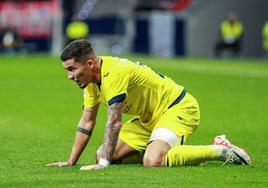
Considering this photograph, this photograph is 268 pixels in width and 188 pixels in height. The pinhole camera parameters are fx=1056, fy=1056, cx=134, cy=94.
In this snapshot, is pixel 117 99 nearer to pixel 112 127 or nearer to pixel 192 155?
pixel 112 127

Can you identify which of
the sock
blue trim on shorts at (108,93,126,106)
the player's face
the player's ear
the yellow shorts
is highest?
the player's ear

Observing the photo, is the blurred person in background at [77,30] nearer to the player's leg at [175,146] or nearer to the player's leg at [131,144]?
the player's leg at [131,144]

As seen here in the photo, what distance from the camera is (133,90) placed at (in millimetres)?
10898

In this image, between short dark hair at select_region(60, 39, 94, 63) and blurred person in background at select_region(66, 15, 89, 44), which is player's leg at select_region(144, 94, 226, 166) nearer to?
short dark hair at select_region(60, 39, 94, 63)

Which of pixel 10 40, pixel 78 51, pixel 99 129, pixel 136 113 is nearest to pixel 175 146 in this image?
pixel 136 113

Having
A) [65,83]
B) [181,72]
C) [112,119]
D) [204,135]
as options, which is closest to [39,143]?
[204,135]

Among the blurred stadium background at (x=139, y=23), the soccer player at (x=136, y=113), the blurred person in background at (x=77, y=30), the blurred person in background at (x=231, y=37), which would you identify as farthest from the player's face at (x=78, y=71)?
the blurred stadium background at (x=139, y=23)

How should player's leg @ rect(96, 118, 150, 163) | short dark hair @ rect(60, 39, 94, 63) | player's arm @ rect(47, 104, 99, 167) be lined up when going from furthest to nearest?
player's leg @ rect(96, 118, 150, 163) < player's arm @ rect(47, 104, 99, 167) < short dark hair @ rect(60, 39, 94, 63)

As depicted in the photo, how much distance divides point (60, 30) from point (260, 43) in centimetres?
1012

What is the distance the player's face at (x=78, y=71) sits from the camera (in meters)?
10.3

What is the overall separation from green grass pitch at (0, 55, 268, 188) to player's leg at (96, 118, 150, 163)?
0.68ft

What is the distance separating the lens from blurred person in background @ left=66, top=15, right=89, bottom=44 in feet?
166

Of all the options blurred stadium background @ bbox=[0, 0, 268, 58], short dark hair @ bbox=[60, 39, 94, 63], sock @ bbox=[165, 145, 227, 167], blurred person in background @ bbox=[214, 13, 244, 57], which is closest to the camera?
short dark hair @ bbox=[60, 39, 94, 63]

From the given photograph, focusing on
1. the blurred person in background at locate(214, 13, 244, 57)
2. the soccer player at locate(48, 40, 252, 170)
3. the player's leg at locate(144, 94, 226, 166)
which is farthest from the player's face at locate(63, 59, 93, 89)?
the blurred person in background at locate(214, 13, 244, 57)
